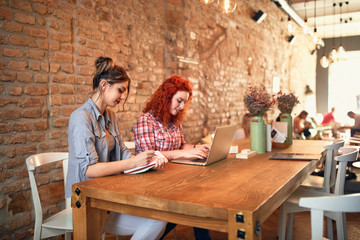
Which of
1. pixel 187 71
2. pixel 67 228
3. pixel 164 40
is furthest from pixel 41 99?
pixel 187 71

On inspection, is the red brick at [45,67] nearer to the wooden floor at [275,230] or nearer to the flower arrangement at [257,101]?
the wooden floor at [275,230]

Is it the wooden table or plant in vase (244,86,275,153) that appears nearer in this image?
the wooden table

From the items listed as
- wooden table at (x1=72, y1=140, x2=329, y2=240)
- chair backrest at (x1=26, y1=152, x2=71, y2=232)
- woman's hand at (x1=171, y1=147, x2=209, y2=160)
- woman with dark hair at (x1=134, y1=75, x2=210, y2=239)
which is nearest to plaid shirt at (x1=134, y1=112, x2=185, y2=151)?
woman with dark hair at (x1=134, y1=75, x2=210, y2=239)

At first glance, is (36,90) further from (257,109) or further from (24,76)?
(257,109)

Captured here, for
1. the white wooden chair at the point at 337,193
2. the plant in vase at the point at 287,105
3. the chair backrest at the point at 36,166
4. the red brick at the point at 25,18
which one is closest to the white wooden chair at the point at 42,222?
the chair backrest at the point at 36,166

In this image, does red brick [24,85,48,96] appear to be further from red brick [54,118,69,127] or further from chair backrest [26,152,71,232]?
chair backrest [26,152,71,232]

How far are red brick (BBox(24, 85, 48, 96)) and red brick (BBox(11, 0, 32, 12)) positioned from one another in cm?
69

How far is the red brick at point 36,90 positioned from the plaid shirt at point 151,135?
3.33ft

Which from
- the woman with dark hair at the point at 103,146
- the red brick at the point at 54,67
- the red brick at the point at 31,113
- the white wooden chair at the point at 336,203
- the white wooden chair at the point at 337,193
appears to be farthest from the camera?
the red brick at the point at 54,67

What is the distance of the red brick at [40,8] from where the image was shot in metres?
2.99

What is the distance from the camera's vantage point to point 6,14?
2.74 metres

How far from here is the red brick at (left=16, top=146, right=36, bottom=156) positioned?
2.86m

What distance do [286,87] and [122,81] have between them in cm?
1009

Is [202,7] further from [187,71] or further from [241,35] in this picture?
[241,35]
